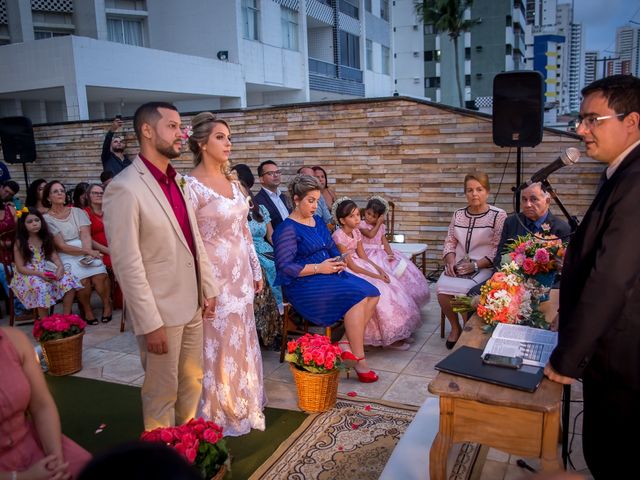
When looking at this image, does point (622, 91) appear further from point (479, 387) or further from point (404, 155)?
point (404, 155)

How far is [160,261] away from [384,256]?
335 cm

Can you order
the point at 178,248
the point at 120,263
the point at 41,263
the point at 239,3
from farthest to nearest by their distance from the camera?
the point at 239,3 → the point at 41,263 → the point at 178,248 → the point at 120,263

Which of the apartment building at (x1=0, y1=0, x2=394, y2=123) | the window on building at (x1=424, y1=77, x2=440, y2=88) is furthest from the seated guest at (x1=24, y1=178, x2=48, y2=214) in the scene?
the window on building at (x1=424, y1=77, x2=440, y2=88)

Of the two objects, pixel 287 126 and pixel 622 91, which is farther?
pixel 287 126

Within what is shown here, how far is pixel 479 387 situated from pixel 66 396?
3.46m

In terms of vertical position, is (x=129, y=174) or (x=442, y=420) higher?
(x=129, y=174)

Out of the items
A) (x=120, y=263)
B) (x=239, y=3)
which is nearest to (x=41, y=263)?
(x=120, y=263)

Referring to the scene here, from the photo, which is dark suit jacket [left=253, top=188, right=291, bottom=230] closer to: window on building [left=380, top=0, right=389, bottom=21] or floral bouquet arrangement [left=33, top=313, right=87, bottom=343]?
floral bouquet arrangement [left=33, top=313, right=87, bottom=343]

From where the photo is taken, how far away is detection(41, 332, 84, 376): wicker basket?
15.2 feet

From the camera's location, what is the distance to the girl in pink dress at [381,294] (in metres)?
4.95

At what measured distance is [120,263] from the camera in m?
2.64

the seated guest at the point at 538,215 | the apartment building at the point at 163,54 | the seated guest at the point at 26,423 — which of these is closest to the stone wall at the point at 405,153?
the seated guest at the point at 538,215

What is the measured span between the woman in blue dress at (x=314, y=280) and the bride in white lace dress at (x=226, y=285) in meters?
0.65

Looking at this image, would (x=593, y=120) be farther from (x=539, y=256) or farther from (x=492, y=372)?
(x=539, y=256)
